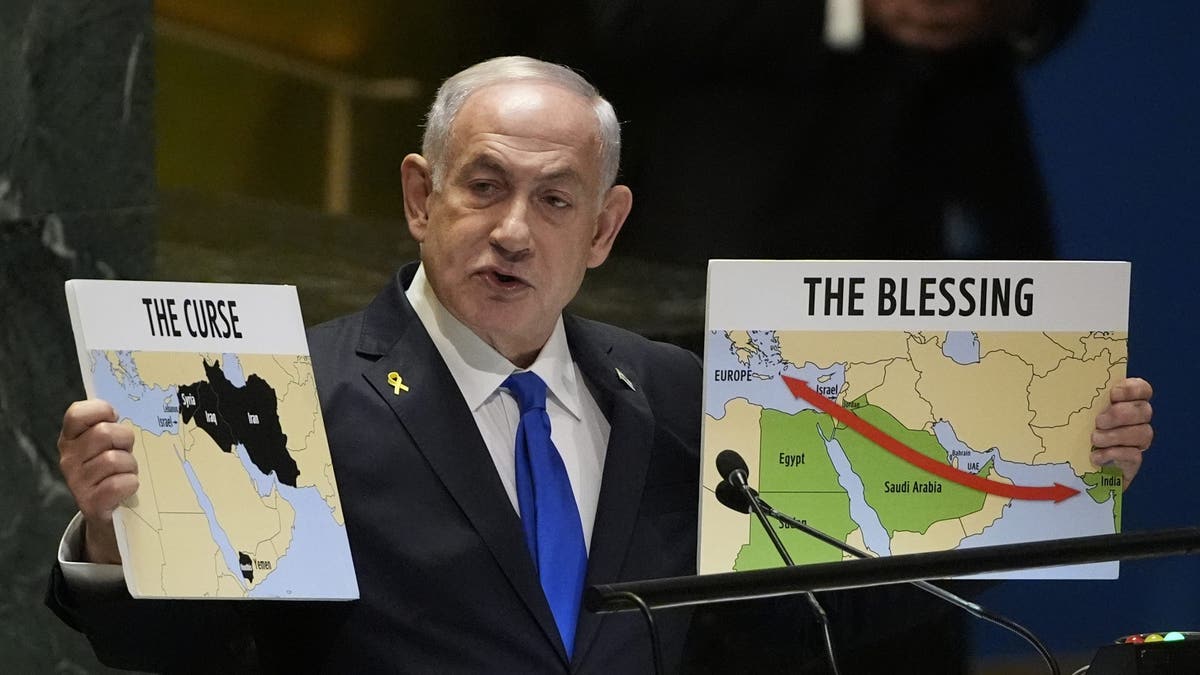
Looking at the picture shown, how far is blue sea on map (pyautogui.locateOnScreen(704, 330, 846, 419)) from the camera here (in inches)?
94.8

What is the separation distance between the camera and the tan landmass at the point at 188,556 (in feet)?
7.19

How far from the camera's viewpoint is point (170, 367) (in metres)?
2.23

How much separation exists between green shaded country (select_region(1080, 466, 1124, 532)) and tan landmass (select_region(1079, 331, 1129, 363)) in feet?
0.54

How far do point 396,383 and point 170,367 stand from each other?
40 centimetres

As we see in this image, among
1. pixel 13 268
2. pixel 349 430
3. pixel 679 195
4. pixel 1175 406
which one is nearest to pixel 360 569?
pixel 349 430

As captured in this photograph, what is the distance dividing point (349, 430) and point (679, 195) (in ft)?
4.06

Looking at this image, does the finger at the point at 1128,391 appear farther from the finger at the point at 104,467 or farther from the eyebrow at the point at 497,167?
the finger at the point at 104,467

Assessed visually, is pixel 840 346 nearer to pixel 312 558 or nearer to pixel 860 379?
pixel 860 379

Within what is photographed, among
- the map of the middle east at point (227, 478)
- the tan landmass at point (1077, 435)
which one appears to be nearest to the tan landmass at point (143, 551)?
the map of the middle east at point (227, 478)

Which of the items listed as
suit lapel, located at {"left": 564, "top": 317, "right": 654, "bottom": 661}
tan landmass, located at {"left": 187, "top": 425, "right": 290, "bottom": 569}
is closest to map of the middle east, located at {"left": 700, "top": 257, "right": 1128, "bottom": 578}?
suit lapel, located at {"left": 564, "top": 317, "right": 654, "bottom": 661}

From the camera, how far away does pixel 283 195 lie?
360 centimetres

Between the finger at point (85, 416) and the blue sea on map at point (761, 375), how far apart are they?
834 mm

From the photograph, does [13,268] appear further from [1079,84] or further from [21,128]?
[1079,84]

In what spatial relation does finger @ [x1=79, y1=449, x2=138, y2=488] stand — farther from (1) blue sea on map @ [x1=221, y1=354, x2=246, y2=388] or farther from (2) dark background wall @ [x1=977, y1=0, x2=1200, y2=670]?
(2) dark background wall @ [x1=977, y1=0, x2=1200, y2=670]
